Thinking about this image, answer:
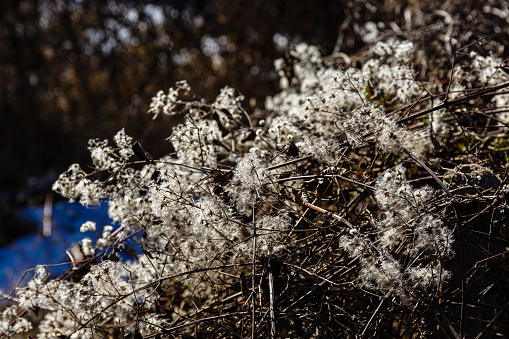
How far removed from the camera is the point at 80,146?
719 centimetres

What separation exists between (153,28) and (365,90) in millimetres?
5987

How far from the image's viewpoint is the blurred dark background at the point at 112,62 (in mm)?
6887

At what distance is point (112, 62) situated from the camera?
7281 mm

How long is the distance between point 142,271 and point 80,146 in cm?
600

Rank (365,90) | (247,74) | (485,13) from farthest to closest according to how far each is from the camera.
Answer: (247,74) < (485,13) < (365,90)

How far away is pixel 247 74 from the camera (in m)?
6.97

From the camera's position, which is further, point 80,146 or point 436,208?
point 80,146

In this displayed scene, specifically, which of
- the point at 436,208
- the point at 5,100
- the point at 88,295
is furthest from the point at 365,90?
the point at 5,100

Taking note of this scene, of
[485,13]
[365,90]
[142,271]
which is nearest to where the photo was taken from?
[142,271]

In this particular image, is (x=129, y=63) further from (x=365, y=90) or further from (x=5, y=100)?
(x=365, y=90)

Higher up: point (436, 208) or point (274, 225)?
point (274, 225)

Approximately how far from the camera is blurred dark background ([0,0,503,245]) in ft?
22.6

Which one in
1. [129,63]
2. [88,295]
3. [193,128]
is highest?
[129,63]

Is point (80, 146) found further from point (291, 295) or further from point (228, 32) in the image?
point (291, 295)
